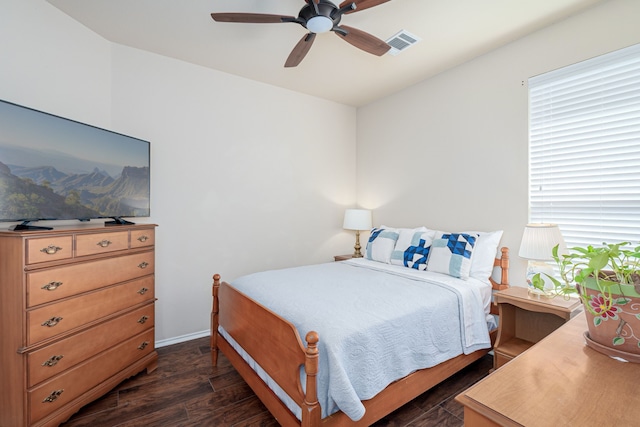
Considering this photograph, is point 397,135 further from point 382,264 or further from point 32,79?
point 32,79

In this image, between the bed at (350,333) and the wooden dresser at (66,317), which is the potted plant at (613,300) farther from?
the wooden dresser at (66,317)

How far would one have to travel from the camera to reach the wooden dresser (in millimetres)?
1580

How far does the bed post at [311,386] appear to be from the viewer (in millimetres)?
1343

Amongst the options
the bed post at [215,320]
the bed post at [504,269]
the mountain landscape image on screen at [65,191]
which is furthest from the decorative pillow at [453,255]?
the mountain landscape image on screen at [65,191]

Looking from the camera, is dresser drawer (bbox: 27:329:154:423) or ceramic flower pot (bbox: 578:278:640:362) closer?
ceramic flower pot (bbox: 578:278:640:362)

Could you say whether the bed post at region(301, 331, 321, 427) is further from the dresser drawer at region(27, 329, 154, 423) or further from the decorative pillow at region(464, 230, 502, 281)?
the decorative pillow at region(464, 230, 502, 281)

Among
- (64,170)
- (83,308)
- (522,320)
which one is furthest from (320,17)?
(522,320)

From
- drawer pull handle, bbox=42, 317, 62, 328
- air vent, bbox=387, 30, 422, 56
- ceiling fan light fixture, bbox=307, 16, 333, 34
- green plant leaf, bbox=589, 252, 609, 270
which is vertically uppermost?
air vent, bbox=387, 30, 422, 56

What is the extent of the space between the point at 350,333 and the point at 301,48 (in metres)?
2.04

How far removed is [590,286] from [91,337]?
102 inches

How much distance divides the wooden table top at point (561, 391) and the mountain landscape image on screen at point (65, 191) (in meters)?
2.44

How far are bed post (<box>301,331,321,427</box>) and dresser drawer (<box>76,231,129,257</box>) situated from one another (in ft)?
5.15

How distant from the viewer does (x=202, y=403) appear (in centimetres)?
199

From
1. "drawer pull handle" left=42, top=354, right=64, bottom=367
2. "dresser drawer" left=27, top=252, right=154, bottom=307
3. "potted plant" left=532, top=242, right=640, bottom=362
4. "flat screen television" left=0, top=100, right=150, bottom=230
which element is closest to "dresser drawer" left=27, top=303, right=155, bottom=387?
"drawer pull handle" left=42, top=354, right=64, bottom=367
